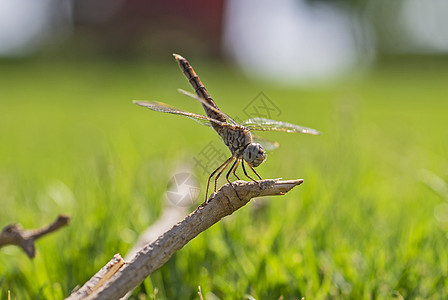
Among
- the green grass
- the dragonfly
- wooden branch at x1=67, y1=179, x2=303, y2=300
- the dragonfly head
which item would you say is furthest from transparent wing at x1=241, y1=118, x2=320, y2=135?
the green grass

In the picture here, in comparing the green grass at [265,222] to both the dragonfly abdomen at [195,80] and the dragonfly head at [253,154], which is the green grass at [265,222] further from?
the dragonfly abdomen at [195,80]

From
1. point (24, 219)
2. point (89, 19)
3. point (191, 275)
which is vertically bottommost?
point (191, 275)

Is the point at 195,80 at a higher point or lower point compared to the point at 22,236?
higher

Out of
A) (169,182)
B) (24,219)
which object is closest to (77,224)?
(24,219)

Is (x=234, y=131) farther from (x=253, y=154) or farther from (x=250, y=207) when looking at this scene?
(x=250, y=207)

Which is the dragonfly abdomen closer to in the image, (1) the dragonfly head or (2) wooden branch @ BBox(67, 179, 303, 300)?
(1) the dragonfly head

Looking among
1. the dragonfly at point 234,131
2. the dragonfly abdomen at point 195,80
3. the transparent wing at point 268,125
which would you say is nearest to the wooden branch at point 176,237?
the dragonfly at point 234,131

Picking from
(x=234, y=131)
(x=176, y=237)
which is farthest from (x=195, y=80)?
(x=176, y=237)

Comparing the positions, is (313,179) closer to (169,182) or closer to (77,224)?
(169,182)
